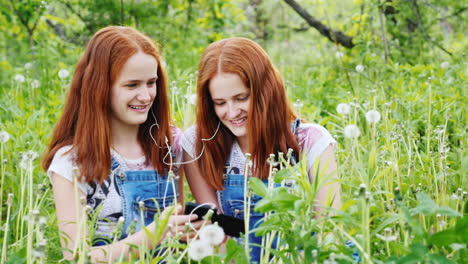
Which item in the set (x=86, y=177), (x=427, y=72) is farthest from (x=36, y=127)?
(x=427, y=72)

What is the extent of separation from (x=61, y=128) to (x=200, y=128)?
555 millimetres

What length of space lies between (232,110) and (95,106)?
0.52m

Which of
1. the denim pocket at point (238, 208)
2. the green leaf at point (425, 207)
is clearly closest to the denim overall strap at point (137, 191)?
the denim pocket at point (238, 208)

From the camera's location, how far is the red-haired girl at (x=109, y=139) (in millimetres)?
2020

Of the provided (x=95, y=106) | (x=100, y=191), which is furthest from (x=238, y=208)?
(x=95, y=106)

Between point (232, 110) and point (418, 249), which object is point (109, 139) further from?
point (418, 249)

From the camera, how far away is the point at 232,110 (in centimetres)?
210

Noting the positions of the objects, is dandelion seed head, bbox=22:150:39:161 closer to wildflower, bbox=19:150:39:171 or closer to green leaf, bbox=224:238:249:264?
wildflower, bbox=19:150:39:171

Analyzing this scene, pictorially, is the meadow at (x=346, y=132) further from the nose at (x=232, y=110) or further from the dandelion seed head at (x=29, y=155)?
the nose at (x=232, y=110)

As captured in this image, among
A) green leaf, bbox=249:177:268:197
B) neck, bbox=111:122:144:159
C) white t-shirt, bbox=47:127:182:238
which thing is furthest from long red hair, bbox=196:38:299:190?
green leaf, bbox=249:177:268:197

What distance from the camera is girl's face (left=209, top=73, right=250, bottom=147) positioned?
83.3 inches

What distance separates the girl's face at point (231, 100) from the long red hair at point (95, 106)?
284mm

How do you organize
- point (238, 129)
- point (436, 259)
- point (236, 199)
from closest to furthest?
point (436, 259)
point (238, 129)
point (236, 199)

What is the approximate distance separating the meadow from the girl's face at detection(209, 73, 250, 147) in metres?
0.27
